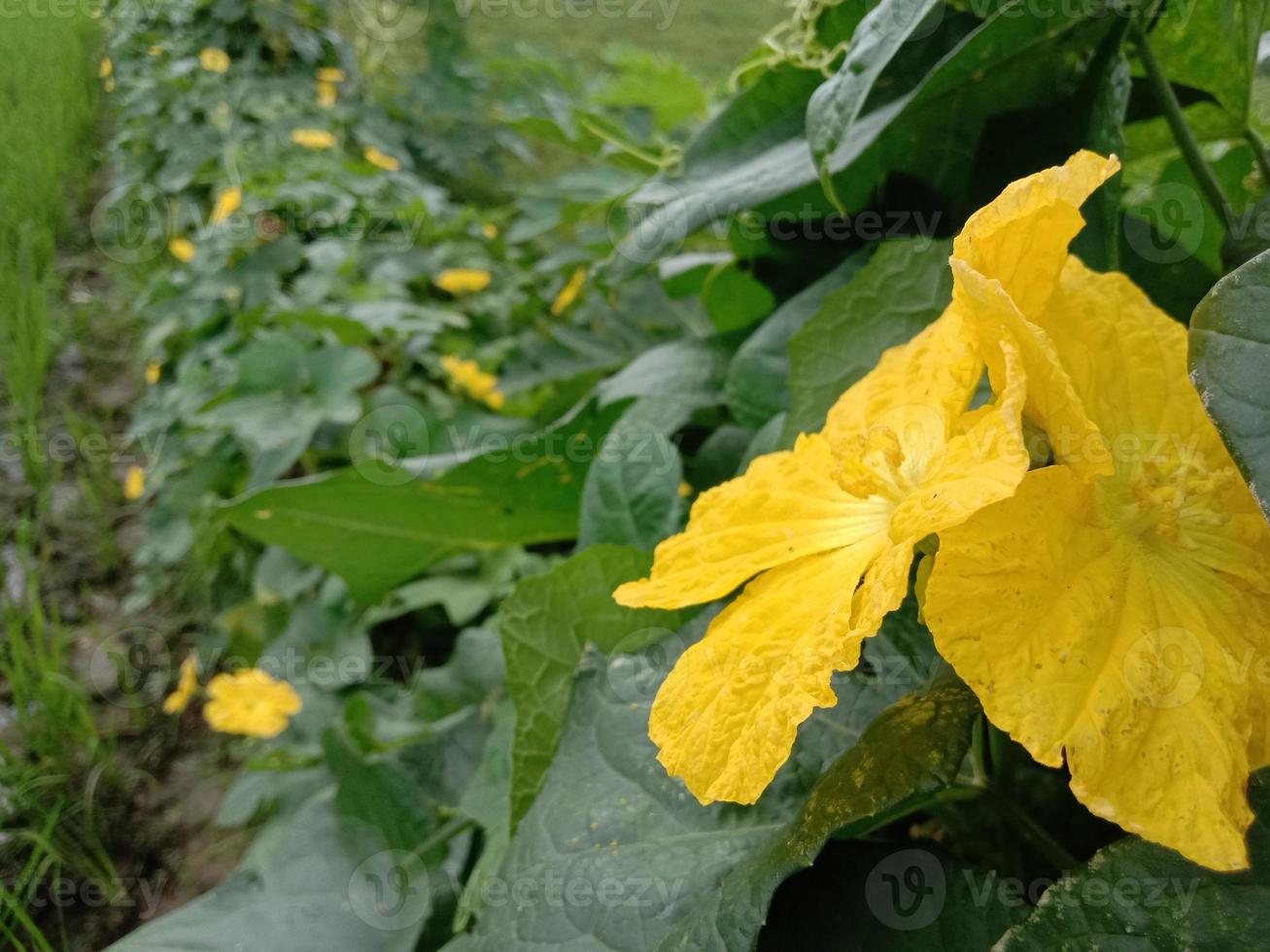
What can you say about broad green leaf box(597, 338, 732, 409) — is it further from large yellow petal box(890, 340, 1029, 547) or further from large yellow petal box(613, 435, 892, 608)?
large yellow petal box(890, 340, 1029, 547)

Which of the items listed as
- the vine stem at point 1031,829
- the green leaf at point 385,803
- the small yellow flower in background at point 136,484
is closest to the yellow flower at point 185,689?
the small yellow flower in background at point 136,484

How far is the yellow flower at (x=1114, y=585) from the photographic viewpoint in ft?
0.88

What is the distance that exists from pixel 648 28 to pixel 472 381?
2.50 metres

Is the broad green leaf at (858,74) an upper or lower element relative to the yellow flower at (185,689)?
upper

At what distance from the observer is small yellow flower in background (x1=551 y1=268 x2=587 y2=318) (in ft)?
5.97

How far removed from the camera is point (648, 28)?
11.8ft

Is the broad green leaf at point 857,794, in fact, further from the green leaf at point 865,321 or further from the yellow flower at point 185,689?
the yellow flower at point 185,689

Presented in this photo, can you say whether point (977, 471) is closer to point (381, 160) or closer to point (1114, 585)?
point (1114, 585)

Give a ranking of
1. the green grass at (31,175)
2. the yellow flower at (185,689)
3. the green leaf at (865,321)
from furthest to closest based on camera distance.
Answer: the green grass at (31,175) → the yellow flower at (185,689) → the green leaf at (865,321)

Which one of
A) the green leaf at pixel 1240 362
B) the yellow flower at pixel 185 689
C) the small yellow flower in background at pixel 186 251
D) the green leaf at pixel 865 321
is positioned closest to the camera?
the green leaf at pixel 1240 362

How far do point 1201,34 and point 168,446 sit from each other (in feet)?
6.34

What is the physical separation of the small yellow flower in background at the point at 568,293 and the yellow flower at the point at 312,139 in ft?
2.90

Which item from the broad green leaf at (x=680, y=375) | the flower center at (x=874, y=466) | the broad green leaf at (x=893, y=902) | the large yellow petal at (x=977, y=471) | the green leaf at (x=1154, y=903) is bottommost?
the broad green leaf at (x=893, y=902)

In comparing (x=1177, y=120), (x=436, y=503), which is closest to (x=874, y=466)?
(x=1177, y=120)
